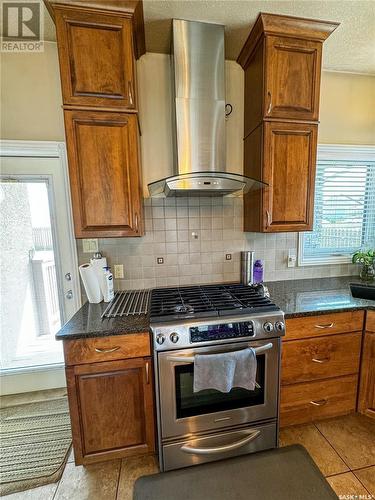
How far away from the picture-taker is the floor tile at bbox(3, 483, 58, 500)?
1.32m

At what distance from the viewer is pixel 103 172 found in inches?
59.7

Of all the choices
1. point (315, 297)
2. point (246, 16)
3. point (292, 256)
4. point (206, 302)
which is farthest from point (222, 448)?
point (246, 16)

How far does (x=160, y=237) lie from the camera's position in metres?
2.00

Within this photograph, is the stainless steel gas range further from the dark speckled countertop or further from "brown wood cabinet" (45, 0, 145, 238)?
"brown wood cabinet" (45, 0, 145, 238)

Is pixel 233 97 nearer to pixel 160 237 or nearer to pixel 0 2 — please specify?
pixel 160 237

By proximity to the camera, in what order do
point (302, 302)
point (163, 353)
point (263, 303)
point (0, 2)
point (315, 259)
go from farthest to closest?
point (315, 259) → point (302, 302) → point (263, 303) → point (0, 2) → point (163, 353)

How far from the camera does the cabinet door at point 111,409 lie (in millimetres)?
1341

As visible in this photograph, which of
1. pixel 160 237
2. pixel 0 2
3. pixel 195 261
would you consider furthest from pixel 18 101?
pixel 195 261

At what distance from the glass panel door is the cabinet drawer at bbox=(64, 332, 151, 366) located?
840 millimetres

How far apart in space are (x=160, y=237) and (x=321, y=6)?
1.89m

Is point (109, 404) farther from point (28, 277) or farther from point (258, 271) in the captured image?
point (258, 271)

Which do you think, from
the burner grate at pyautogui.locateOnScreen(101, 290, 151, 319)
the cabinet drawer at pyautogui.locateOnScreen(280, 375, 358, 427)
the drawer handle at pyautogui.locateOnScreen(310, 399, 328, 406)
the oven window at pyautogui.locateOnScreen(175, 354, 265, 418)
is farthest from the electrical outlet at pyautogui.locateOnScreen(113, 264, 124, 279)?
the drawer handle at pyautogui.locateOnScreen(310, 399, 328, 406)

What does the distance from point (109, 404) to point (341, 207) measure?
2594 millimetres

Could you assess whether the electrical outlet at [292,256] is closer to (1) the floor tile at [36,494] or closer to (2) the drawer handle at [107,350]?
(2) the drawer handle at [107,350]
